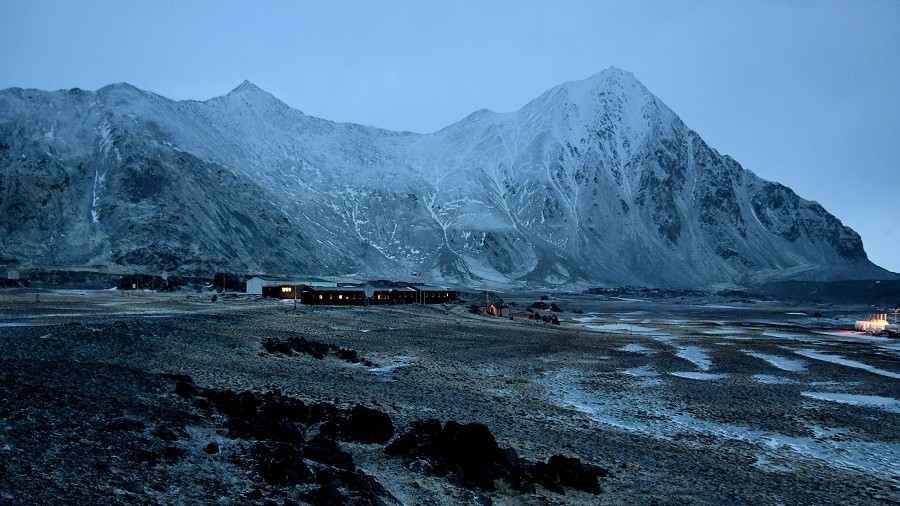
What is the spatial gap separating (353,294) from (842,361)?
196 feet

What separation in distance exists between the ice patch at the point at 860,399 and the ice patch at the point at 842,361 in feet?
33.3

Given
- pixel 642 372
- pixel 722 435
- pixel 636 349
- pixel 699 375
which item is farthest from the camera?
pixel 636 349

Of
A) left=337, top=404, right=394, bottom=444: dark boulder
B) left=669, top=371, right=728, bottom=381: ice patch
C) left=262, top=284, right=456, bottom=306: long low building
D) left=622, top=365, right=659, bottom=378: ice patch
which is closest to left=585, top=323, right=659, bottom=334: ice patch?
left=262, top=284, right=456, bottom=306: long low building

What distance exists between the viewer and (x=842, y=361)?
153ft

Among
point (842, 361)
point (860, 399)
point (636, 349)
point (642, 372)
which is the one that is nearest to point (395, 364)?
point (642, 372)

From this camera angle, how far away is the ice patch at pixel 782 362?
41331mm

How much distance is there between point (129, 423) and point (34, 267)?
4554 inches

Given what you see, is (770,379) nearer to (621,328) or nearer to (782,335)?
(782,335)

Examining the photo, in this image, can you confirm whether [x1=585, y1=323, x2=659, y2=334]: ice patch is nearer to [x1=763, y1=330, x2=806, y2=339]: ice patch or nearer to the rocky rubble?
[x1=763, y1=330, x2=806, y2=339]: ice patch

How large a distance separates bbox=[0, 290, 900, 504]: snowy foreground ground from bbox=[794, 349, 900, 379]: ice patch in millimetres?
275

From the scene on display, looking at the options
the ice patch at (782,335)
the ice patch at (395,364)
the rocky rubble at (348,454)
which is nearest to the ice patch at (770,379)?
the ice patch at (395,364)

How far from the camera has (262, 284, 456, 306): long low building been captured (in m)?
84.0

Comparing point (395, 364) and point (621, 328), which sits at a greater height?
point (395, 364)

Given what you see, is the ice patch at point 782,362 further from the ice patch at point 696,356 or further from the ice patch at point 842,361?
the ice patch at point 696,356
